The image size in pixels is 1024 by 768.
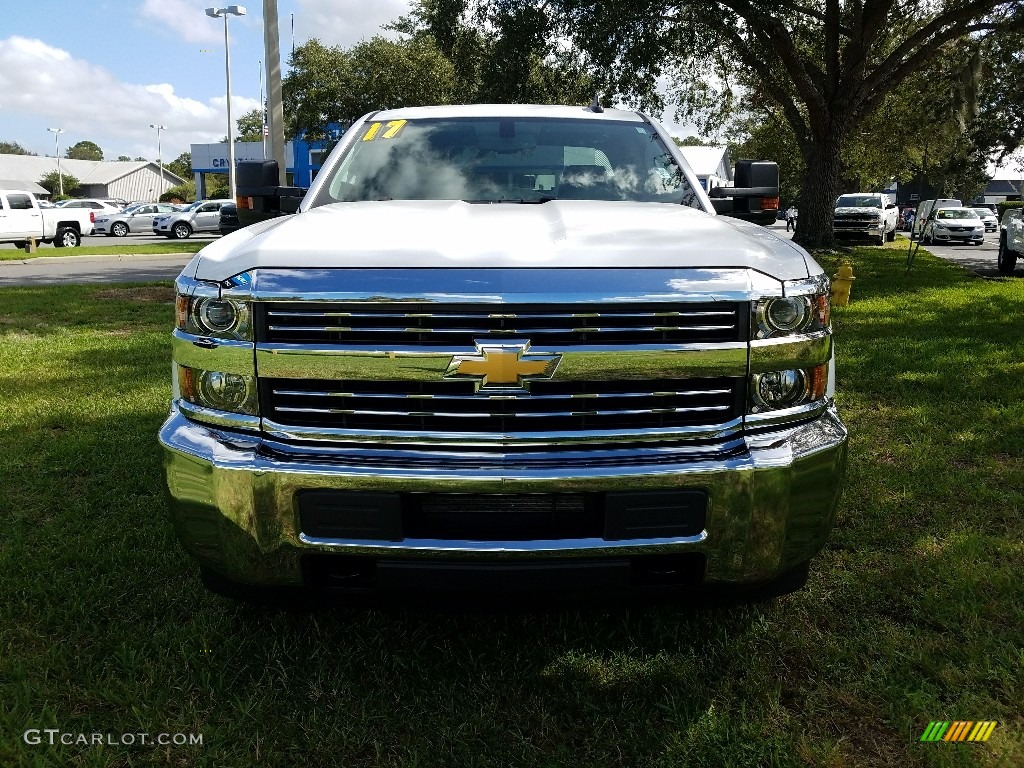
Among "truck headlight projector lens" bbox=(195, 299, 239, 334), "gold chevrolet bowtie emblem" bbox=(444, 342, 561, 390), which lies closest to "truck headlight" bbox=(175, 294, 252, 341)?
"truck headlight projector lens" bbox=(195, 299, 239, 334)

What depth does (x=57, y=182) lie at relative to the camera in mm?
83500

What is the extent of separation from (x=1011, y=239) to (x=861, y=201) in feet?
57.8

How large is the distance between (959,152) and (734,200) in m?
42.1

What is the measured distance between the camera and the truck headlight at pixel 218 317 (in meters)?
2.28

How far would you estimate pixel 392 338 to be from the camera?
2.24 meters

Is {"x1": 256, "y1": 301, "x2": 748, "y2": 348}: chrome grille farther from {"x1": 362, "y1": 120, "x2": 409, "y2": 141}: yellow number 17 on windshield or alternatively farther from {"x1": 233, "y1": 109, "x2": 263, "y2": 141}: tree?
{"x1": 233, "y1": 109, "x2": 263, "y2": 141}: tree

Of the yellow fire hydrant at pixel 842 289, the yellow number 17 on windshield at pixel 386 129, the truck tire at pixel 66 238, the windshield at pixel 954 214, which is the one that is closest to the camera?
the yellow number 17 on windshield at pixel 386 129

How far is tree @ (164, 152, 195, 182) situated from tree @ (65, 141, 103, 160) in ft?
153

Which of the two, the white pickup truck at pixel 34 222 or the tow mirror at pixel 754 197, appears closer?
the tow mirror at pixel 754 197

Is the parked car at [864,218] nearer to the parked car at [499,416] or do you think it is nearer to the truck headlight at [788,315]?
the truck headlight at [788,315]

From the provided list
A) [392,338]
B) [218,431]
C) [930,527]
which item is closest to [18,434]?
[218,431]

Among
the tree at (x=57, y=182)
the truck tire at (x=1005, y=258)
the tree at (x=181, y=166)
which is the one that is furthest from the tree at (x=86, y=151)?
the truck tire at (x=1005, y=258)

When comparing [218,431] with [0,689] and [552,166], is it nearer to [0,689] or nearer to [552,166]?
[0,689]

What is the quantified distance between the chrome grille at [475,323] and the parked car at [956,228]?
33891 millimetres
